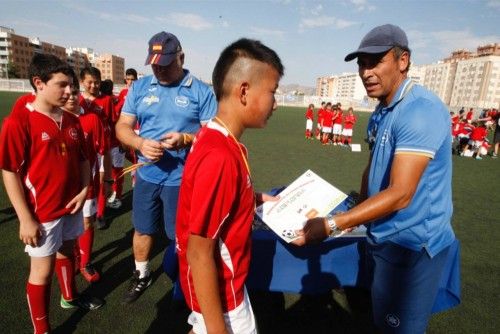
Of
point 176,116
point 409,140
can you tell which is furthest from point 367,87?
point 176,116

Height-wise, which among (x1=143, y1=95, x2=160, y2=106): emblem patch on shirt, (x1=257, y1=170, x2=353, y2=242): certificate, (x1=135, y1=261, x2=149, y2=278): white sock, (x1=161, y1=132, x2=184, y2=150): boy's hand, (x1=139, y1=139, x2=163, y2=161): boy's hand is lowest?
(x1=135, y1=261, x2=149, y2=278): white sock

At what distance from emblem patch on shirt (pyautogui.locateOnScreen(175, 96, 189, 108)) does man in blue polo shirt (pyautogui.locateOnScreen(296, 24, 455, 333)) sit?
1.69 meters

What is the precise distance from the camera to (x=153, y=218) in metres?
3.45

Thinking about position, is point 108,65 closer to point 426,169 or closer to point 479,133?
point 479,133

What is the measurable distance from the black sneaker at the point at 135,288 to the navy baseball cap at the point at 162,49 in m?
2.31

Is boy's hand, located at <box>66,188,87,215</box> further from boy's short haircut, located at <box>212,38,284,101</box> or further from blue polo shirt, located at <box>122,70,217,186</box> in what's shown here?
boy's short haircut, located at <box>212,38,284,101</box>

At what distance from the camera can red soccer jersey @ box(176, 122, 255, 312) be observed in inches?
51.8

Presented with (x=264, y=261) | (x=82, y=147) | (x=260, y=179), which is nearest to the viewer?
(x=82, y=147)

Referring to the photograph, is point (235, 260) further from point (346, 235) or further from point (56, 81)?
Result: point (56, 81)

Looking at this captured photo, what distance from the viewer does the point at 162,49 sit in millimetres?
3064

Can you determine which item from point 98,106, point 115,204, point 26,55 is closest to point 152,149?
point 98,106

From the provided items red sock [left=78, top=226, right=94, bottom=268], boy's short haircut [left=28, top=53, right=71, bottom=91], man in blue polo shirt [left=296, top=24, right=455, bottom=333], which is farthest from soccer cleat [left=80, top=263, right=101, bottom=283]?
man in blue polo shirt [left=296, top=24, right=455, bottom=333]

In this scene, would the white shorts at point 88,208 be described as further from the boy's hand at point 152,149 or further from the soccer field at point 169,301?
the boy's hand at point 152,149

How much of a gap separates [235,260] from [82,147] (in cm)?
213
